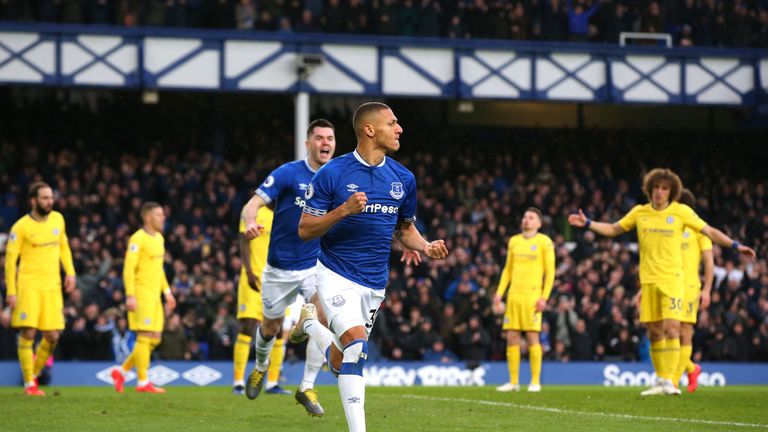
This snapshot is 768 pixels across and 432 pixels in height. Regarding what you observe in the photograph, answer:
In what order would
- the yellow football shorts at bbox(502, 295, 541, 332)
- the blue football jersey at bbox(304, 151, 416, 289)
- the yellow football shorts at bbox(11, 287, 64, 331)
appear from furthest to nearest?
the yellow football shorts at bbox(502, 295, 541, 332), the yellow football shorts at bbox(11, 287, 64, 331), the blue football jersey at bbox(304, 151, 416, 289)

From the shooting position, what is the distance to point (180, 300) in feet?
75.6

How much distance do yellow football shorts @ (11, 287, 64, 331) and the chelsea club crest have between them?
24.5 ft

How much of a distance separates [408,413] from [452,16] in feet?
62.4

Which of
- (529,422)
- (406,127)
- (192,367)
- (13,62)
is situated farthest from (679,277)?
(406,127)

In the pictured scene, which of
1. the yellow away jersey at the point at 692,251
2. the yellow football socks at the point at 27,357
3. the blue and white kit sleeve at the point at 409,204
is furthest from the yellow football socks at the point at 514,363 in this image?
the blue and white kit sleeve at the point at 409,204

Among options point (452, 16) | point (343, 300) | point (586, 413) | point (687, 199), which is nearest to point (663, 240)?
point (687, 199)

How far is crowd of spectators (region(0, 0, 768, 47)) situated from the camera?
90.6 ft

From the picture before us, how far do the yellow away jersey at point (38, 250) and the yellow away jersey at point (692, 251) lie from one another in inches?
289

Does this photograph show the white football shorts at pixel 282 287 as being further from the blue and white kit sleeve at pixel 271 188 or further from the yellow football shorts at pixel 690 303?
the yellow football shorts at pixel 690 303

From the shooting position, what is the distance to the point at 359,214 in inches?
350

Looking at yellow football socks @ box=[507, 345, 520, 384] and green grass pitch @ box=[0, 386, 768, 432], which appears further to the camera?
yellow football socks @ box=[507, 345, 520, 384]

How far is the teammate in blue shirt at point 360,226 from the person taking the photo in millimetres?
8727

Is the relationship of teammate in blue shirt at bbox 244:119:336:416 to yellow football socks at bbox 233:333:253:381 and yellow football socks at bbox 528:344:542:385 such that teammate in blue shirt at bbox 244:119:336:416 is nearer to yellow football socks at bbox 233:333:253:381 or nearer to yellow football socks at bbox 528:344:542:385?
yellow football socks at bbox 233:333:253:381

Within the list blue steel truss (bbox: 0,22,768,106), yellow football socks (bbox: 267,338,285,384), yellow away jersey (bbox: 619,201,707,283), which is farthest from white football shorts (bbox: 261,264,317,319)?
blue steel truss (bbox: 0,22,768,106)
